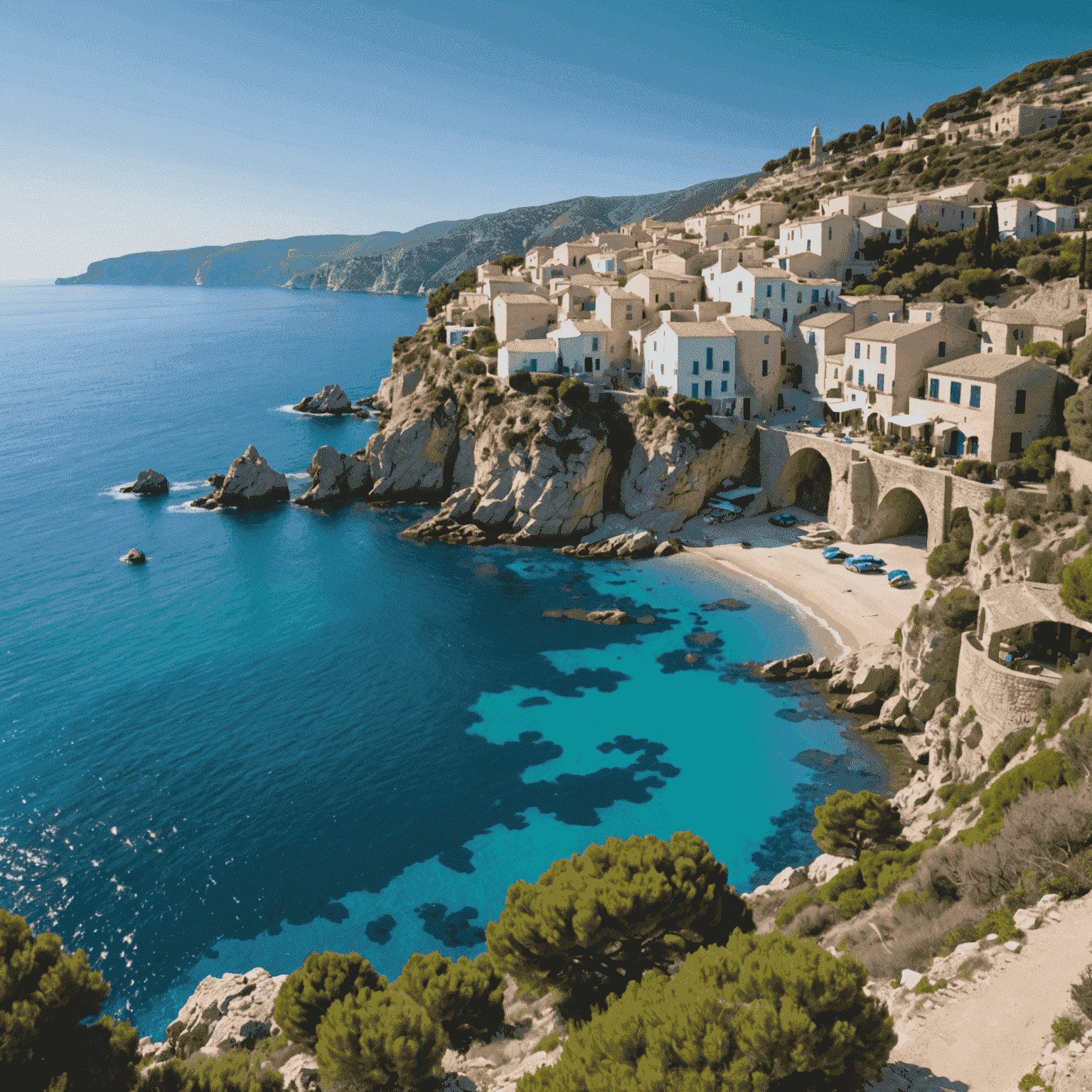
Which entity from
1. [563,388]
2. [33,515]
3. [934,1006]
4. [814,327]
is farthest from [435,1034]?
[33,515]

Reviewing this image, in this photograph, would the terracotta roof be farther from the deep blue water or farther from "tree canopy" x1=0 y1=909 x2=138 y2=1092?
"tree canopy" x1=0 y1=909 x2=138 y2=1092

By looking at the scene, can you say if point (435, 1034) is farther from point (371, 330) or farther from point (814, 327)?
point (371, 330)

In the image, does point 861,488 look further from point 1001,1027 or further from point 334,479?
point 334,479

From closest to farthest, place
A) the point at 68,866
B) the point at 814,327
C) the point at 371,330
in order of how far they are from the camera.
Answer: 1. the point at 68,866
2. the point at 814,327
3. the point at 371,330

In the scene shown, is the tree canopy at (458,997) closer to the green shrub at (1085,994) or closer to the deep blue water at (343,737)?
the deep blue water at (343,737)

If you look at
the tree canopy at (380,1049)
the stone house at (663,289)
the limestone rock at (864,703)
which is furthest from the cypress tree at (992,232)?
the tree canopy at (380,1049)

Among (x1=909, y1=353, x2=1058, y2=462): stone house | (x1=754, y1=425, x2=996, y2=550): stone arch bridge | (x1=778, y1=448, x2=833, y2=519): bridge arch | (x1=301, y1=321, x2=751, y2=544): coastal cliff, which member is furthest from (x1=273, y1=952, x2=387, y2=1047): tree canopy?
(x1=778, y1=448, x2=833, y2=519): bridge arch
